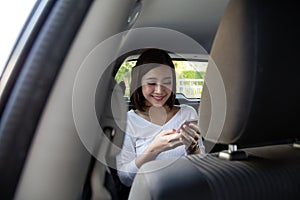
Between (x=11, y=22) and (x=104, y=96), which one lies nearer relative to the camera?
(x=11, y=22)

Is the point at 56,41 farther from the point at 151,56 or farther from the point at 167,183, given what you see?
the point at 151,56

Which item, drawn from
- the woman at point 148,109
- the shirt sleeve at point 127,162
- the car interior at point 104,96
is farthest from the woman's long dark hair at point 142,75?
the car interior at point 104,96

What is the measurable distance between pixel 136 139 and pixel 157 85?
0.26 m

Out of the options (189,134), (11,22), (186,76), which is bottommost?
(189,134)

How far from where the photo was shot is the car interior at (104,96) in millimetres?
895

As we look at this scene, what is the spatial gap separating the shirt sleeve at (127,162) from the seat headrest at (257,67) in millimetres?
689

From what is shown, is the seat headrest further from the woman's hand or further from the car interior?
the woman's hand

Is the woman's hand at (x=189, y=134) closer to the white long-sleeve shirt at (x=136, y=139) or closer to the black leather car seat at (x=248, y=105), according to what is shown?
the white long-sleeve shirt at (x=136, y=139)

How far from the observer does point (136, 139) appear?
5.68 feet

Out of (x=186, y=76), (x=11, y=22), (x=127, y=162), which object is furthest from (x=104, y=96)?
(x=186, y=76)

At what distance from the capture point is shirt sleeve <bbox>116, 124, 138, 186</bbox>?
5.22 ft

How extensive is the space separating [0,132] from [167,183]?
1.37 feet

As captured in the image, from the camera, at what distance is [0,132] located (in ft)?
2.93

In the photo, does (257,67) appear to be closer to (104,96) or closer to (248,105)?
(248,105)
